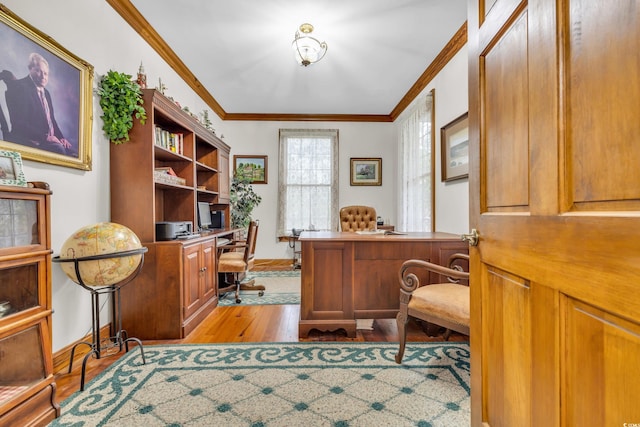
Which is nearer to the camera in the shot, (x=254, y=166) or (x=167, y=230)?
(x=167, y=230)

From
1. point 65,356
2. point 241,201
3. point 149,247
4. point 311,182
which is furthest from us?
point 311,182

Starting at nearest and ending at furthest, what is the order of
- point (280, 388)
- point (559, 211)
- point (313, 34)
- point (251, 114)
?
1. point (559, 211)
2. point (280, 388)
3. point (313, 34)
4. point (251, 114)

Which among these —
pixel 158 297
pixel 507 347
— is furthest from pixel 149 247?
pixel 507 347

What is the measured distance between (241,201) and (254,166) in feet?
2.76

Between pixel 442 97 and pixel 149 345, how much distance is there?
4.13m

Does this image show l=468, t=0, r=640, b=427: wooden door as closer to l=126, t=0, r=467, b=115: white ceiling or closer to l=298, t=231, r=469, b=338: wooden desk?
l=298, t=231, r=469, b=338: wooden desk

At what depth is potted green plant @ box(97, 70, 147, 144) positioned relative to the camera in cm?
232

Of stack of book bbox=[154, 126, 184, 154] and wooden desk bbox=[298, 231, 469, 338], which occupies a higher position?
stack of book bbox=[154, 126, 184, 154]

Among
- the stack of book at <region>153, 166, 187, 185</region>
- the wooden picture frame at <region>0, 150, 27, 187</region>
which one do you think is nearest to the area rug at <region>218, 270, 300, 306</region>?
the stack of book at <region>153, 166, 187, 185</region>

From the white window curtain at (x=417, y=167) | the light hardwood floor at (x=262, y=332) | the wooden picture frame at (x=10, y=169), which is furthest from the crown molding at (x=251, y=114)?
the light hardwood floor at (x=262, y=332)

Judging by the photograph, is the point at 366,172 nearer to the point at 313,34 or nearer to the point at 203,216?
the point at 313,34

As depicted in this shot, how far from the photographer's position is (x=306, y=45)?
2.93 m

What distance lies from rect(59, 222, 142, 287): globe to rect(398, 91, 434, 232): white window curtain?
141 inches

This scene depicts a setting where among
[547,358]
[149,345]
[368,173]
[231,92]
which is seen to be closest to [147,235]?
[149,345]
